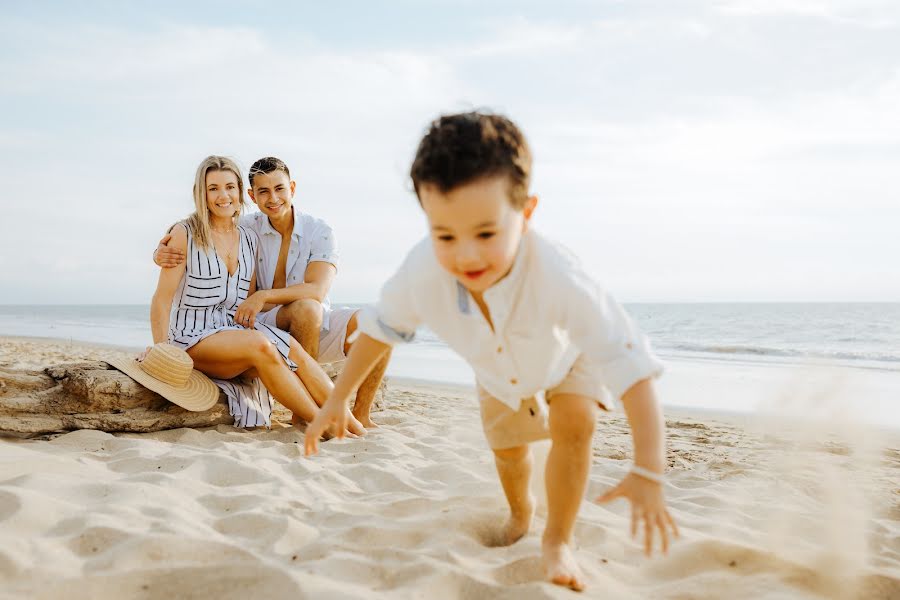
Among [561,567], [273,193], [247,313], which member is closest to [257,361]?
[247,313]

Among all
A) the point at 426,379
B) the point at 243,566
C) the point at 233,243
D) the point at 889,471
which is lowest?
the point at 426,379

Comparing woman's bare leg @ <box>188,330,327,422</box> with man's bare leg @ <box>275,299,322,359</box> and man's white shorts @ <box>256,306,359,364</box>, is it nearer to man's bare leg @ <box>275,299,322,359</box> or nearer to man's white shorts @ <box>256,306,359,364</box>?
man's bare leg @ <box>275,299,322,359</box>

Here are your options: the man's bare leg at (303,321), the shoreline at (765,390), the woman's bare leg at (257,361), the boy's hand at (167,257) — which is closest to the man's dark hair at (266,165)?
the boy's hand at (167,257)

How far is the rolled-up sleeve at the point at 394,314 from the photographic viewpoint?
7.53 ft

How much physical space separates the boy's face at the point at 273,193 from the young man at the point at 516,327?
9.22 ft

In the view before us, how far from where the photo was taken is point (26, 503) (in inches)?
97.0

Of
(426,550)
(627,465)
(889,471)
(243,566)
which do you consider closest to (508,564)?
(426,550)

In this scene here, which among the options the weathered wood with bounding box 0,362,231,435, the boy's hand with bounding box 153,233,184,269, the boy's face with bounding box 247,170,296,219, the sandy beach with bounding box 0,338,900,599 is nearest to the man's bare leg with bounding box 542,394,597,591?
the sandy beach with bounding box 0,338,900,599

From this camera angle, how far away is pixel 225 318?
4660 mm

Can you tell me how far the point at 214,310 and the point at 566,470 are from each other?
3143mm

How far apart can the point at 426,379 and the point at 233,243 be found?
15.1 ft

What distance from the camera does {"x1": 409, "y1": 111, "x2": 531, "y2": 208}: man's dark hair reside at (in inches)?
74.3

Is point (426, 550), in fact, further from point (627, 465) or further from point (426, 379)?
point (426, 379)

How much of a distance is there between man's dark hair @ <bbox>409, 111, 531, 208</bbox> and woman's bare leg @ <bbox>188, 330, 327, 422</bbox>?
2523mm
